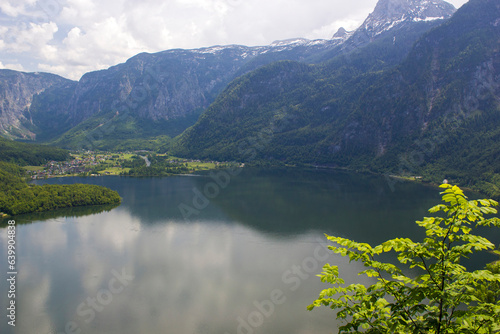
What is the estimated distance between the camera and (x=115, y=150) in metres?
152

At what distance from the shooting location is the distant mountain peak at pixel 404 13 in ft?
591

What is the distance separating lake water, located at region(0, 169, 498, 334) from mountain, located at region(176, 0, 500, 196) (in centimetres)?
3278

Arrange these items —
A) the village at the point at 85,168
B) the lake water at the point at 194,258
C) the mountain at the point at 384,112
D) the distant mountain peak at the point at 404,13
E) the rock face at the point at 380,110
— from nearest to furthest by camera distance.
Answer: the lake water at the point at 194,258, the village at the point at 85,168, the mountain at the point at 384,112, the rock face at the point at 380,110, the distant mountain peak at the point at 404,13

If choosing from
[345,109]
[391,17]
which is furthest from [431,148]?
[391,17]

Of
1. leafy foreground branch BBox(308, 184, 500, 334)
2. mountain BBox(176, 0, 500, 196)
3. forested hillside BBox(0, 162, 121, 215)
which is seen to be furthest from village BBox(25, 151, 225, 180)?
leafy foreground branch BBox(308, 184, 500, 334)

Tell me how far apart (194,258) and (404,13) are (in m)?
198

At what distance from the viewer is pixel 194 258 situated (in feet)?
113

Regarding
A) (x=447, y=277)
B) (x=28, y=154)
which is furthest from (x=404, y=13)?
(x=447, y=277)

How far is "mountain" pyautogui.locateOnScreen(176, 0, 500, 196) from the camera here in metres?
91.8

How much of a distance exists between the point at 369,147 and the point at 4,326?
366ft

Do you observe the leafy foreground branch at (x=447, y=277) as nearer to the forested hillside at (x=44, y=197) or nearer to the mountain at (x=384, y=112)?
the forested hillside at (x=44, y=197)

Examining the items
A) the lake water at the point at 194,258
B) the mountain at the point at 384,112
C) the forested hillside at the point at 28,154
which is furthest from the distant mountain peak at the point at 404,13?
the forested hillside at the point at 28,154

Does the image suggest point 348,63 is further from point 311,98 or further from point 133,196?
point 133,196

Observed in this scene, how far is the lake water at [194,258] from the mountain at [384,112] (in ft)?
108
